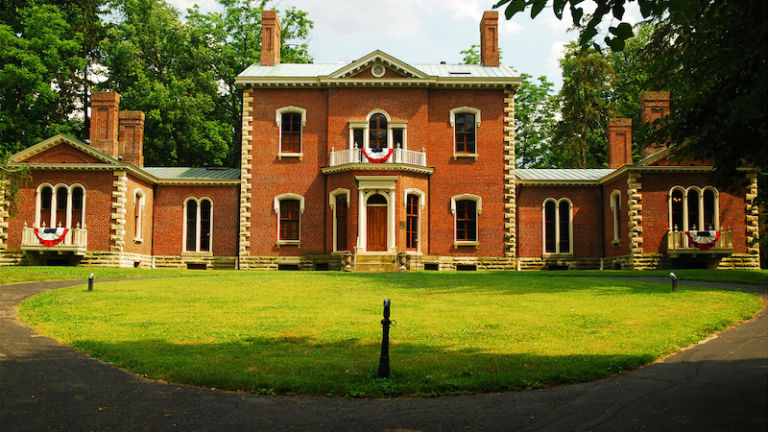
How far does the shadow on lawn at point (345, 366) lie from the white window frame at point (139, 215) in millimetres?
22259

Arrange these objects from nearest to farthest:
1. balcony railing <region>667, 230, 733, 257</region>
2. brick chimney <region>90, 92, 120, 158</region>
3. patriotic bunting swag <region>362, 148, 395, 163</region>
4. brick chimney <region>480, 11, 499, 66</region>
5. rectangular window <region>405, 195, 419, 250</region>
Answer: balcony railing <region>667, 230, 733, 257</region> < patriotic bunting swag <region>362, 148, 395, 163</region> < rectangular window <region>405, 195, 419, 250</region> < brick chimney <region>90, 92, 120, 158</region> < brick chimney <region>480, 11, 499, 66</region>

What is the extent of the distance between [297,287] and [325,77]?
1527cm

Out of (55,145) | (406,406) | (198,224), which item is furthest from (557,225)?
(406,406)

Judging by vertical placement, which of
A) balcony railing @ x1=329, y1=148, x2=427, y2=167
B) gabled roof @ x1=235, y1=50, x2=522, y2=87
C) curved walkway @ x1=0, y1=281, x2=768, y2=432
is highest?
gabled roof @ x1=235, y1=50, x2=522, y2=87

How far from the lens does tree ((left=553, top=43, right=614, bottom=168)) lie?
148 ft

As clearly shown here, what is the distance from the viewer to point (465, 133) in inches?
1272

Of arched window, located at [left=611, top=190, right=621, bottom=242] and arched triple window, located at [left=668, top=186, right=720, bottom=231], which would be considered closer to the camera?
arched triple window, located at [left=668, top=186, right=720, bottom=231]

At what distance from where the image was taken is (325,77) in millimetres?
31359

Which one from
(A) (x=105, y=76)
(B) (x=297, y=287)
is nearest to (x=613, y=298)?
(B) (x=297, y=287)

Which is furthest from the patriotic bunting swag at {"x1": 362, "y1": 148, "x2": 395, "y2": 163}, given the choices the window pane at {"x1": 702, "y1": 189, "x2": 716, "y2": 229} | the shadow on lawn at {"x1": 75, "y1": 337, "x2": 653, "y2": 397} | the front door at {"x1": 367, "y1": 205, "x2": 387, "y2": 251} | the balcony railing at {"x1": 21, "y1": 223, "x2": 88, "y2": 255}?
the shadow on lawn at {"x1": 75, "y1": 337, "x2": 653, "y2": 397}

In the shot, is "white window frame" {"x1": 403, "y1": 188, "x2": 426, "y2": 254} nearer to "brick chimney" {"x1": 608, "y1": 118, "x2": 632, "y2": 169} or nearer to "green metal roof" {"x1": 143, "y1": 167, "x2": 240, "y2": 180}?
"green metal roof" {"x1": 143, "y1": 167, "x2": 240, "y2": 180}

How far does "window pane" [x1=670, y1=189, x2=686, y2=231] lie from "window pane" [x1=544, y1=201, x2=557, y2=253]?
5.86 meters

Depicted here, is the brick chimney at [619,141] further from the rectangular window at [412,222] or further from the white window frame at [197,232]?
the white window frame at [197,232]

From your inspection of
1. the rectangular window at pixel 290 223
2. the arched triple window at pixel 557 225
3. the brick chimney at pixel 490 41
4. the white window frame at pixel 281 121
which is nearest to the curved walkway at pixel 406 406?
the rectangular window at pixel 290 223
